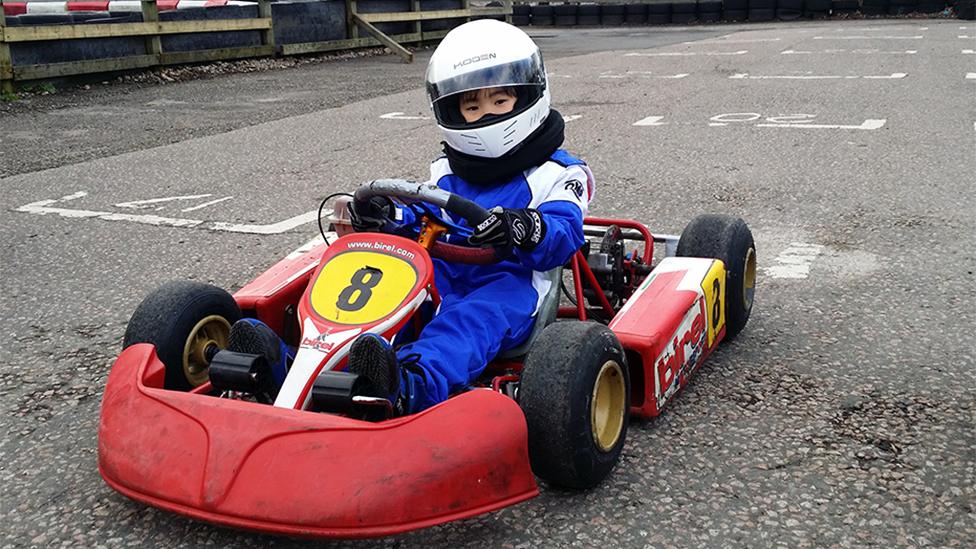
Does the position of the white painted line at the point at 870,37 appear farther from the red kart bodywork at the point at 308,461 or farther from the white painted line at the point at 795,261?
the red kart bodywork at the point at 308,461

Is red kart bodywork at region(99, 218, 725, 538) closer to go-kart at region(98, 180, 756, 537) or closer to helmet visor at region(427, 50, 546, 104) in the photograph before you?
go-kart at region(98, 180, 756, 537)

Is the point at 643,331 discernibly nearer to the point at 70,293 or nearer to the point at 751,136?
the point at 70,293

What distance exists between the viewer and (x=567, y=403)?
99.3 inches

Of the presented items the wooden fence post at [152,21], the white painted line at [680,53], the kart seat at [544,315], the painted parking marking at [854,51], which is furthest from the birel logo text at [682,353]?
the white painted line at [680,53]

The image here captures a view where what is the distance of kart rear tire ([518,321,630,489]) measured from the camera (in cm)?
253

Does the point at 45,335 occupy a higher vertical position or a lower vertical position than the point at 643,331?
lower

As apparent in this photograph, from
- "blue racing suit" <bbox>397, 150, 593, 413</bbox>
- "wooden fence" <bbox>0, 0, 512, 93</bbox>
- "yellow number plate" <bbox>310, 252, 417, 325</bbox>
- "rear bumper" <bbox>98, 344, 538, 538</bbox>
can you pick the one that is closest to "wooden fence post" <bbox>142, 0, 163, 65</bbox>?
"wooden fence" <bbox>0, 0, 512, 93</bbox>

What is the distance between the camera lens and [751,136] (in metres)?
7.93

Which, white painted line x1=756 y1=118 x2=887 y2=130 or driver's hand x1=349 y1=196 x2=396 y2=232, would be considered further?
white painted line x1=756 y1=118 x2=887 y2=130

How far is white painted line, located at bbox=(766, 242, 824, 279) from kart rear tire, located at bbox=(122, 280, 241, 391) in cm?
242

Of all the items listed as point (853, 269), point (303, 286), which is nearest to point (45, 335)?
point (303, 286)

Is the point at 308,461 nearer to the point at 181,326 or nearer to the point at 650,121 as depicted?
the point at 181,326

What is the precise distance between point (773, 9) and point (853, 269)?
21.6m

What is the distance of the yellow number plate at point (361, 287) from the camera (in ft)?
9.36
